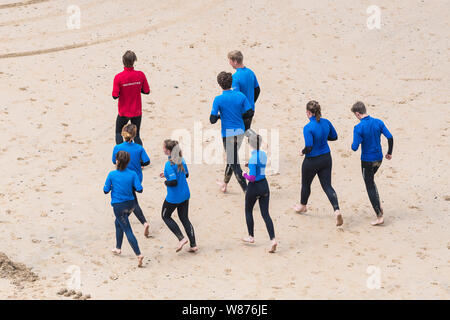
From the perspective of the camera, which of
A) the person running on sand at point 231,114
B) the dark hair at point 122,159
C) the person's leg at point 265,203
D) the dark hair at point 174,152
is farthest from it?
the person running on sand at point 231,114

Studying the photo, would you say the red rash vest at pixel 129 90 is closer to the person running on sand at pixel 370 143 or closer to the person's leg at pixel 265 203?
the person's leg at pixel 265 203

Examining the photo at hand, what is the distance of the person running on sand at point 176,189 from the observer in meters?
9.89

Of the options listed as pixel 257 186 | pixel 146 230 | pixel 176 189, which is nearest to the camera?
pixel 176 189

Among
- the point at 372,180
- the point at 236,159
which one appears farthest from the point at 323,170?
the point at 236,159

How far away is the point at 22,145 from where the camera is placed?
13.5 metres

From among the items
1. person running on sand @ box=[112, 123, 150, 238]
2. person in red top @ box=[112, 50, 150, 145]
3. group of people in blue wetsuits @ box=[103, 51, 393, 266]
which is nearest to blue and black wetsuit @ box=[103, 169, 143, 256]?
group of people in blue wetsuits @ box=[103, 51, 393, 266]

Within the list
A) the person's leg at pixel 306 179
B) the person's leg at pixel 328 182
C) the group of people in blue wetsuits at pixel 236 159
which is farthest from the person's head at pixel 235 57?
the person's leg at pixel 328 182

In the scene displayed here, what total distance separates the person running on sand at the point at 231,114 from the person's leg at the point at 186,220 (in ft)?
5.51

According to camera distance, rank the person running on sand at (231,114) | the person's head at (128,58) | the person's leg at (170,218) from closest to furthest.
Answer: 1. the person's leg at (170,218)
2. the person running on sand at (231,114)
3. the person's head at (128,58)

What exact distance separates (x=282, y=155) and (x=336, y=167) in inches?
39.2

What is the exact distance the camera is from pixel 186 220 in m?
10.3

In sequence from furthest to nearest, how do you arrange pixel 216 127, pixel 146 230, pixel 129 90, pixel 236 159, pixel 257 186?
1. pixel 216 127
2. pixel 129 90
3. pixel 236 159
4. pixel 146 230
5. pixel 257 186

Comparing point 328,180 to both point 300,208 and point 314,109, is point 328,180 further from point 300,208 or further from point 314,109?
point 314,109

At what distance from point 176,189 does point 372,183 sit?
9.60 ft
